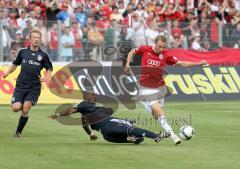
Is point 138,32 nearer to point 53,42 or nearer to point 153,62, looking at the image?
point 53,42

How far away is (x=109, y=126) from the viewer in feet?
48.9

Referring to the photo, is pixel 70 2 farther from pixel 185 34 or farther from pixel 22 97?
pixel 22 97

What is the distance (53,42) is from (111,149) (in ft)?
43.9

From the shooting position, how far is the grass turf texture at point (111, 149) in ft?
41.0

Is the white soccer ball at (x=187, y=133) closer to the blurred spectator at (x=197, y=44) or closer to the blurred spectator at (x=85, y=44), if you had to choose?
the blurred spectator at (x=85, y=44)

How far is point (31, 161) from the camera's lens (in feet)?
41.8

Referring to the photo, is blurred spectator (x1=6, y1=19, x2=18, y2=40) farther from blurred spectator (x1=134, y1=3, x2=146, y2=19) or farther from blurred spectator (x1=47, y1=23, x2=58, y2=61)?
blurred spectator (x1=134, y1=3, x2=146, y2=19)

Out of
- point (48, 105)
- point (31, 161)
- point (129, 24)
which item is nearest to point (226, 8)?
point (129, 24)

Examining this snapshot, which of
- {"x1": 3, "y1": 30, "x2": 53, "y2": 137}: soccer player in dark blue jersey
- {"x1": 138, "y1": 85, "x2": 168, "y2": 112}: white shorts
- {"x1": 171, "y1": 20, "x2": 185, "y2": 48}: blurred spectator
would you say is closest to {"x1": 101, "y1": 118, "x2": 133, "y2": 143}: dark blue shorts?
{"x1": 138, "y1": 85, "x2": 168, "y2": 112}: white shorts

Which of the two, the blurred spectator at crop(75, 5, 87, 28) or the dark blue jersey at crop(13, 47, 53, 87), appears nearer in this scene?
the dark blue jersey at crop(13, 47, 53, 87)

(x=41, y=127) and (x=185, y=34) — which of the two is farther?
(x=185, y=34)

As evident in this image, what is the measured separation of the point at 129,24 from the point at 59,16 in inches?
102

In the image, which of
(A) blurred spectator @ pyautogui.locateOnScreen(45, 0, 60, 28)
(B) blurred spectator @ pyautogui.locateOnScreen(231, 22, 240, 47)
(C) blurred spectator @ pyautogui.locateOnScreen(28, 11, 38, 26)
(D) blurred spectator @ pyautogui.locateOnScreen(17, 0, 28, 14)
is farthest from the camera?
(B) blurred spectator @ pyautogui.locateOnScreen(231, 22, 240, 47)

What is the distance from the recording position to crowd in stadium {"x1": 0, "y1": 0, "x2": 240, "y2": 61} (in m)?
27.3
